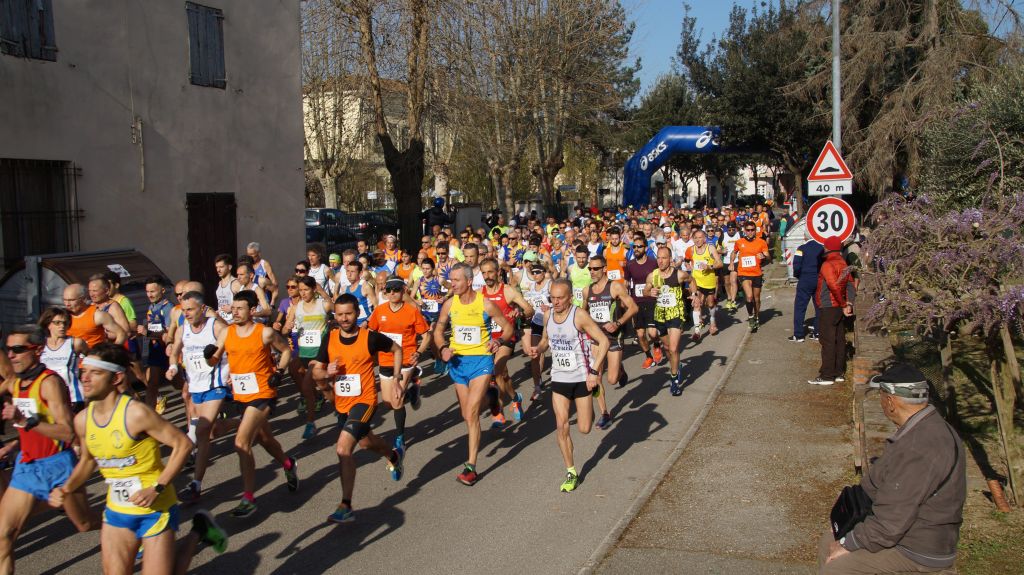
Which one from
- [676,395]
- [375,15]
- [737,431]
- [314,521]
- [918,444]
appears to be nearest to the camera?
[918,444]

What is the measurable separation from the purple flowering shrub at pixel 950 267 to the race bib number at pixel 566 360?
7.92 ft

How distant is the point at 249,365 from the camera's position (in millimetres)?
7184

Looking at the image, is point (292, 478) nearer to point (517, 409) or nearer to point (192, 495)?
point (192, 495)

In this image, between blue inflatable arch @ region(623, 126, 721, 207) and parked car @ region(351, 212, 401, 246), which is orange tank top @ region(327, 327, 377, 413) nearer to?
parked car @ region(351, 212, 401, 246)

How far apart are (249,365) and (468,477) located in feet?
6.93

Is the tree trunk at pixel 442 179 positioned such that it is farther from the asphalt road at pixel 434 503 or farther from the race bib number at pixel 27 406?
the race bib number at pixel 27 406

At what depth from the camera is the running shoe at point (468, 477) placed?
7.73 meters

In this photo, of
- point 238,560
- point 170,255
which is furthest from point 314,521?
point 170,255

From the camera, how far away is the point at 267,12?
→ 18.5m

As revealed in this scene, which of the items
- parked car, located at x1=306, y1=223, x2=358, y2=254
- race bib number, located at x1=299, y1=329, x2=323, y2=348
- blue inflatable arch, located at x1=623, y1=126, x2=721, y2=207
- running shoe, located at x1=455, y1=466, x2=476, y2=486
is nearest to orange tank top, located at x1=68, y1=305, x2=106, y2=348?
race bib number, located at x1=299, y1=329, x2=323, y2=348

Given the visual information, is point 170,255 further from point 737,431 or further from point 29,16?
point 737,431

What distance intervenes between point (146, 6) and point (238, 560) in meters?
12.6

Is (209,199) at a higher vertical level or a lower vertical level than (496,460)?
higher

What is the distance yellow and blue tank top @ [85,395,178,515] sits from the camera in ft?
15.6
